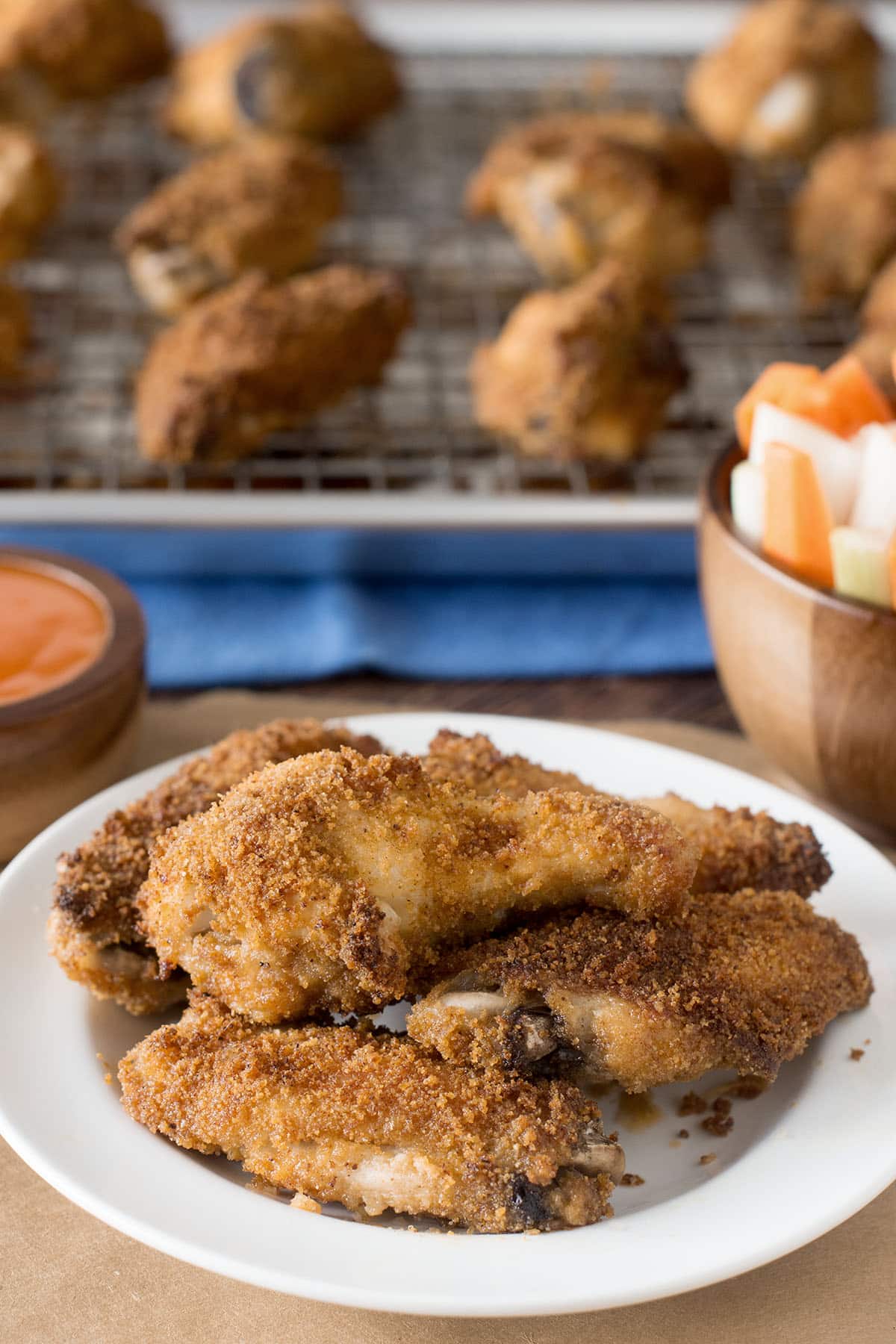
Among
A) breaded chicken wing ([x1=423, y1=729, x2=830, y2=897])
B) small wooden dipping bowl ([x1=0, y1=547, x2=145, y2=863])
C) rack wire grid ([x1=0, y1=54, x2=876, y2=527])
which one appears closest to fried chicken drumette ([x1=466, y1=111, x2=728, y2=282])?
rack wire grid ([x1=0, y1=54, x2=876, y2=527])

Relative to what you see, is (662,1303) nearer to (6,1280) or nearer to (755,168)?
(6,1280)

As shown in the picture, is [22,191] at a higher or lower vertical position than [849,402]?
lower

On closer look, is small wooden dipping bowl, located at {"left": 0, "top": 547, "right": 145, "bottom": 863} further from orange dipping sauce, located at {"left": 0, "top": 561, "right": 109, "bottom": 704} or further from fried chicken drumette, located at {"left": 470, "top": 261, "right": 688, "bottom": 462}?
fried chicken drumette, located at {"left": 470, "top": 261, "right": 688, "bottom": 462}

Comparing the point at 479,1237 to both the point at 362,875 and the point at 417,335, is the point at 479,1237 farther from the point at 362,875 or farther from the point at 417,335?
the point at 417,335

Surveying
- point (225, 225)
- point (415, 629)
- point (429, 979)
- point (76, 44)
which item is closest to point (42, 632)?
point (415, 629)

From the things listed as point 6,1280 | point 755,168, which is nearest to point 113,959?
point 6,1280

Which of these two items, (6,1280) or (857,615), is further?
(857,615)

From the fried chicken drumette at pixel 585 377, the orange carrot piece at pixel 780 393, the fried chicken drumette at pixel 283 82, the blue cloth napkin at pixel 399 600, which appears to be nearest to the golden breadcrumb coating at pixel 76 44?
the fried chicken drumette at pixel 283 82
